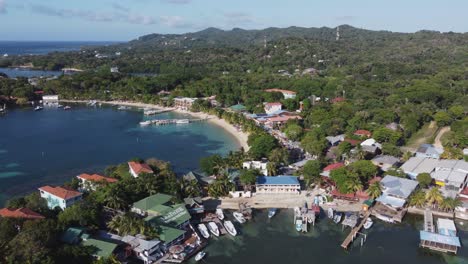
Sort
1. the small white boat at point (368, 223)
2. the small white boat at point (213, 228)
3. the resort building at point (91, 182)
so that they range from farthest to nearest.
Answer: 1. the resort building at point (91, 182)
2. the small white boat at point (368, 223)
3. the small white boat at point (213, 228)

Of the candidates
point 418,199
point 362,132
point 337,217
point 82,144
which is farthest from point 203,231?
point 362,132

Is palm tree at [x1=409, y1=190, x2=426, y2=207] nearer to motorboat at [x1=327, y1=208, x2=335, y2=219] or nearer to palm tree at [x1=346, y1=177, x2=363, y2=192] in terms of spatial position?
palm tree at [x1=346, y1=177, x2=363, y2=192]

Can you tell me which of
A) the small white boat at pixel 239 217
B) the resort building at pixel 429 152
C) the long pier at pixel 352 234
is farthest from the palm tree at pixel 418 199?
the small white boat at pixel 239 217

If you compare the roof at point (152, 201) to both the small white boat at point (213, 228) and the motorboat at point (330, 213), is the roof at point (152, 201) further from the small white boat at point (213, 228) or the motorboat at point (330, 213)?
the motorboat at point (330, 213)

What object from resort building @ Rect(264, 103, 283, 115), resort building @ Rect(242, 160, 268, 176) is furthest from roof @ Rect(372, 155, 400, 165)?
resort building @ Rect(264, 103, 283, 115)

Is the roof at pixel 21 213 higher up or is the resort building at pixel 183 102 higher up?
the roof at pixel 21 213
